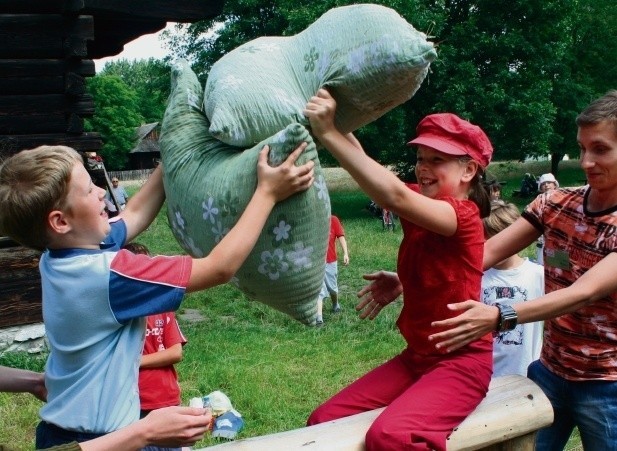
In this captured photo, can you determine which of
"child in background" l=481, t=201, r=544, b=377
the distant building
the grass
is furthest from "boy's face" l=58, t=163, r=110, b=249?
the distant building

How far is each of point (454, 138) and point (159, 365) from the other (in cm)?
180

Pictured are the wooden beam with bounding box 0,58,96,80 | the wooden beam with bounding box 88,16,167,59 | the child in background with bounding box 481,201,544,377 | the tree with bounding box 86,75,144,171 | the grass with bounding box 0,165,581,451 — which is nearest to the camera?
the child in background with bounding box 481,201,544,377

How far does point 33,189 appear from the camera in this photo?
5.54 ft

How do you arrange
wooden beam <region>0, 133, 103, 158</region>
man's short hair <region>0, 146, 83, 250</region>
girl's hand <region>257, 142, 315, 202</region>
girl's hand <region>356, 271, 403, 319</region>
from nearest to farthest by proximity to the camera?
man's short hair <region>0, 146, 83, 250</region>, girl's hand <region>257, 142, 315, 202</region>, girl's hand <region>356, 271, 403, 319</region>, wooden beam <region>0, 133, 103, 158</region>

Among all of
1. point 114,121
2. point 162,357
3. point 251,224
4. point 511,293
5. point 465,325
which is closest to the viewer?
point 251,224

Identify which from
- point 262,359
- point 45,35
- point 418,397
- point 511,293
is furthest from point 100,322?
point 45,35

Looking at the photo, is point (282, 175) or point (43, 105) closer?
point (282, 175)

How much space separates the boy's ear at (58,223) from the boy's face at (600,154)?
1717 millimetres

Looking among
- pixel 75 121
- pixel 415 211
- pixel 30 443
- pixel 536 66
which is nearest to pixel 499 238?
pixel 415 211

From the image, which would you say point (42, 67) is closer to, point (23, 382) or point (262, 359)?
point (262, 359)

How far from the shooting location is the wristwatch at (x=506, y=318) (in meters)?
2.18

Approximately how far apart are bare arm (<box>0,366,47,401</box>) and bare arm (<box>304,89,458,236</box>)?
1170mm

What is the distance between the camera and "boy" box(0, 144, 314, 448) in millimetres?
1716

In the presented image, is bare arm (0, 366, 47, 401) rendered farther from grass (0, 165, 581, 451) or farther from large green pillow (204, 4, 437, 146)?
grass (0, 165, 581, 451)
